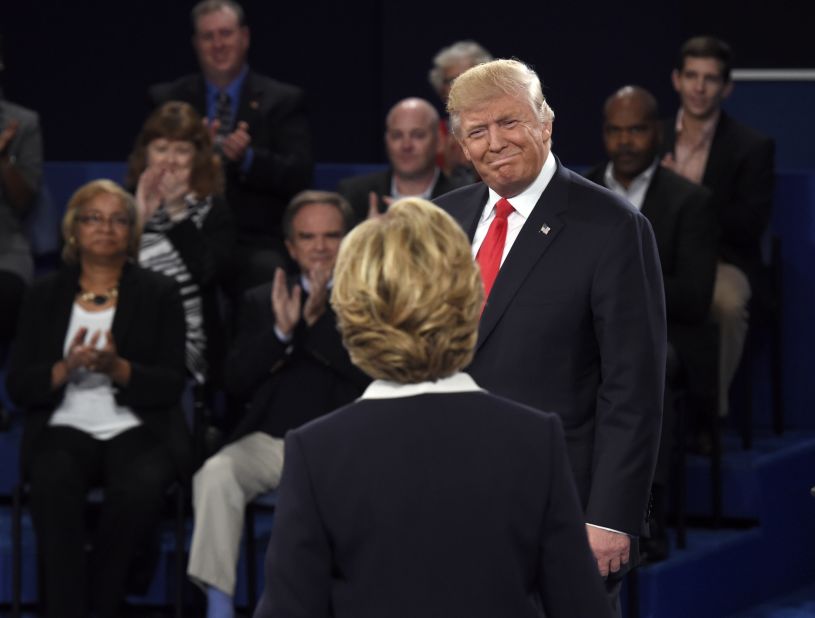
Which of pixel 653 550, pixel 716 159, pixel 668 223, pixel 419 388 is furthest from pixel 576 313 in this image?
pixel 716 159

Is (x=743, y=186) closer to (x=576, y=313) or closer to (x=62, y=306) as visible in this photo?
(x=62, y=306)

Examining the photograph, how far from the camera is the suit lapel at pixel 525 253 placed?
2.51 meters

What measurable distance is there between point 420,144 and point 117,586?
192 cm

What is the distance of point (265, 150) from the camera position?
18.1ft

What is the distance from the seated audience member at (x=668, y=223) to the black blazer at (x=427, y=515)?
108 inches

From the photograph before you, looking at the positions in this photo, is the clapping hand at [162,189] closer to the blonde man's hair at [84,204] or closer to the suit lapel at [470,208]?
the blonde man's hair at [84,204]

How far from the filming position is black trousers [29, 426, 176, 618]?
4336 millimetres

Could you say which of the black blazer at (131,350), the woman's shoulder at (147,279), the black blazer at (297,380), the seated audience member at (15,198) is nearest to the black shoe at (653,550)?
the black blazer at (297,380)

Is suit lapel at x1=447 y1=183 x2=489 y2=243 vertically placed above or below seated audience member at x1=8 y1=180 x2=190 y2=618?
above

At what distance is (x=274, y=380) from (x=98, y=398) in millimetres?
542

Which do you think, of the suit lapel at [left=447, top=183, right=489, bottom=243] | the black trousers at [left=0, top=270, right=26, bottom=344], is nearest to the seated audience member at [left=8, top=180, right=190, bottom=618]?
the black trousers at [left=0, top=270, right=26, bottom=344]

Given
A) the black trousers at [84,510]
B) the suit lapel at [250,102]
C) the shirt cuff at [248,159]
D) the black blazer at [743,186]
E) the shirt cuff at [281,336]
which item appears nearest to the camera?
the black trousers at [84,510]

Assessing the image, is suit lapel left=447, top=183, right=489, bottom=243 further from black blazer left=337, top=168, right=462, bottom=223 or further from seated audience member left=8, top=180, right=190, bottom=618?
black blazer left=337, top=168, right=462, bottom=223

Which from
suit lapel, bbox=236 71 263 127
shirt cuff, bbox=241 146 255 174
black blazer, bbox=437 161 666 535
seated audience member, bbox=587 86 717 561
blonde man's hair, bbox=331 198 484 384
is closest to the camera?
blonde man's hair, bbox=331 198 484 384
